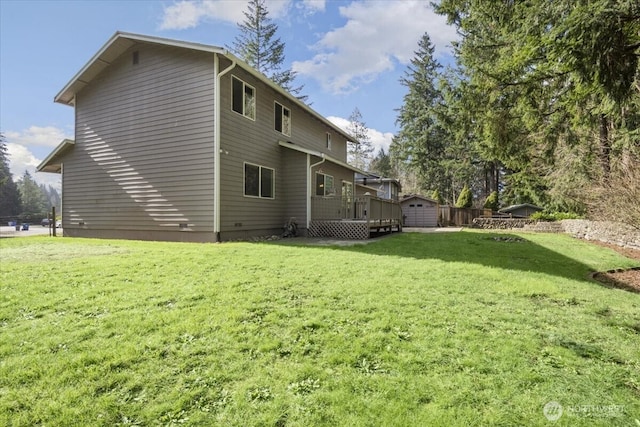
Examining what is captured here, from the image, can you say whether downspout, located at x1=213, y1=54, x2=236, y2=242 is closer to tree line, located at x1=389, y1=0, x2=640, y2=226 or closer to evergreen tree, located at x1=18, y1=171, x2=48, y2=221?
tree line, located at x1=389, y1=0, x2=640, y2=226

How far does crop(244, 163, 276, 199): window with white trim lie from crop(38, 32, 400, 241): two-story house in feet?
0.13

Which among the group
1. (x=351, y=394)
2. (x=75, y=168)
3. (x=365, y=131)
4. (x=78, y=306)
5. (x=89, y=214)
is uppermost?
(x=365, y=131)

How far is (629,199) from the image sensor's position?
8.66m

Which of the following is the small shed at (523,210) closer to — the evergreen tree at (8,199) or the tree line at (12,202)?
the tree line at (12,202)

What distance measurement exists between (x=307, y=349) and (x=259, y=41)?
3120cm

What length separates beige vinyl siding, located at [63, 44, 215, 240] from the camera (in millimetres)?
10406

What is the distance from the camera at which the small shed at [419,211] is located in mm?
25578

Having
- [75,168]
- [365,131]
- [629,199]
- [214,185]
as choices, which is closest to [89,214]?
[75,168]

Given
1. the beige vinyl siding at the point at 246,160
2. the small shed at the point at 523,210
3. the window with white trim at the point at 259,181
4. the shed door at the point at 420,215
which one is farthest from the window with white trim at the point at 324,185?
the small shed at the point at 523,210

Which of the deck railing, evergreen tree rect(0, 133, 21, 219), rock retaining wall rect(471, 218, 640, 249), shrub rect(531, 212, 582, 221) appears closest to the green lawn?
the deck railing

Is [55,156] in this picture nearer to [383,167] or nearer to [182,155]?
[182,155]

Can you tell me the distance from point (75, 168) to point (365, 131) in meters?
40.2

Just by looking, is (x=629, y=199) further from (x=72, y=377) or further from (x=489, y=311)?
(x=72, y=377)

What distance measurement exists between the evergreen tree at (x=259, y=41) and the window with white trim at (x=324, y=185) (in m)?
18.0
